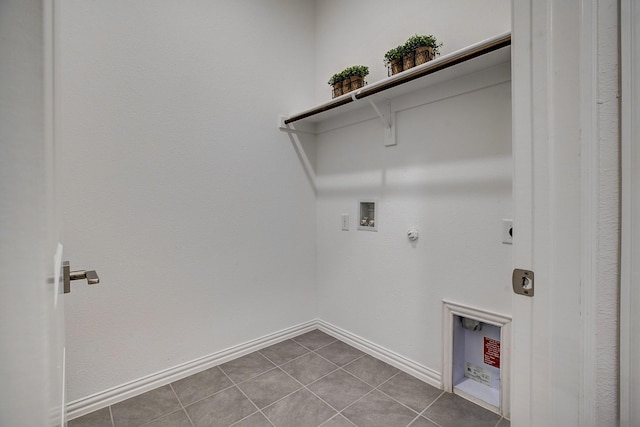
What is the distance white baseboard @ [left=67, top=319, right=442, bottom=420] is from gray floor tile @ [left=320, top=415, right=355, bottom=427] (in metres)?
0.58

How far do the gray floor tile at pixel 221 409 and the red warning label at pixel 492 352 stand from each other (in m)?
1.27

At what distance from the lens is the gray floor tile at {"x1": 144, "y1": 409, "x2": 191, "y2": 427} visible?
56.0 inches

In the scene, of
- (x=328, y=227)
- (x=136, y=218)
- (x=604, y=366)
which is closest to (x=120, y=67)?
(x=136, y=218)

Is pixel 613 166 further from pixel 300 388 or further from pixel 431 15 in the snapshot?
pixel 300 388

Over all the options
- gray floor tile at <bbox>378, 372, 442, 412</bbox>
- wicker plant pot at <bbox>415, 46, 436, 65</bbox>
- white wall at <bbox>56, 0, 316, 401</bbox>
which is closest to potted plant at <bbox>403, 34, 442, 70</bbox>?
wicker plant pot at <bbox>415, 46, 436, 65</bbox>

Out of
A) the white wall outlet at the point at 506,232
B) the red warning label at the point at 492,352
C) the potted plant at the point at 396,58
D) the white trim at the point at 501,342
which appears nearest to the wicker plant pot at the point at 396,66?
the potted plant at the point at 396,58

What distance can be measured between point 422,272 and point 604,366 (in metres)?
1.21

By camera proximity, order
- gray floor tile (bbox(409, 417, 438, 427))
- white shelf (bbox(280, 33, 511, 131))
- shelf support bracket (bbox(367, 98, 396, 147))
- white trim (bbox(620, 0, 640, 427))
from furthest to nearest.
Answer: shelf support bracket (bbox(367, 98, 396, 147)), gray floor tile (bbox(409, 417, 438, 427)), white shelf (bbox(280, 33, 511, 131)), white trim (bbox(620, 0, 640, 427))

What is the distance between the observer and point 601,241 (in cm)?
56

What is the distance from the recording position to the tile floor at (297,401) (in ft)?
4.72

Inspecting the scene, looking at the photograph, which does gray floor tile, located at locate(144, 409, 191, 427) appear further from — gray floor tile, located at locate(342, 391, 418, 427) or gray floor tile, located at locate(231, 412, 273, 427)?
gray floor tile, located at locate(342, 391, 418, 427)

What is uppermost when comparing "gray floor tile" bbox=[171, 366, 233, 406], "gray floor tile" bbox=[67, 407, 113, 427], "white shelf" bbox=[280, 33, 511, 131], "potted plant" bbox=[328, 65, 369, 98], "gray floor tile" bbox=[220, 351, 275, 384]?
"potted plant" bbox=[328, 65, 369, 98]

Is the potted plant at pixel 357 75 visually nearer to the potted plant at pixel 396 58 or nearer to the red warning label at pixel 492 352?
the potted plant at pixel 396 58

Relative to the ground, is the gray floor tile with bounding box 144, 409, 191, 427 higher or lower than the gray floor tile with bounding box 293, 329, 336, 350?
lower
